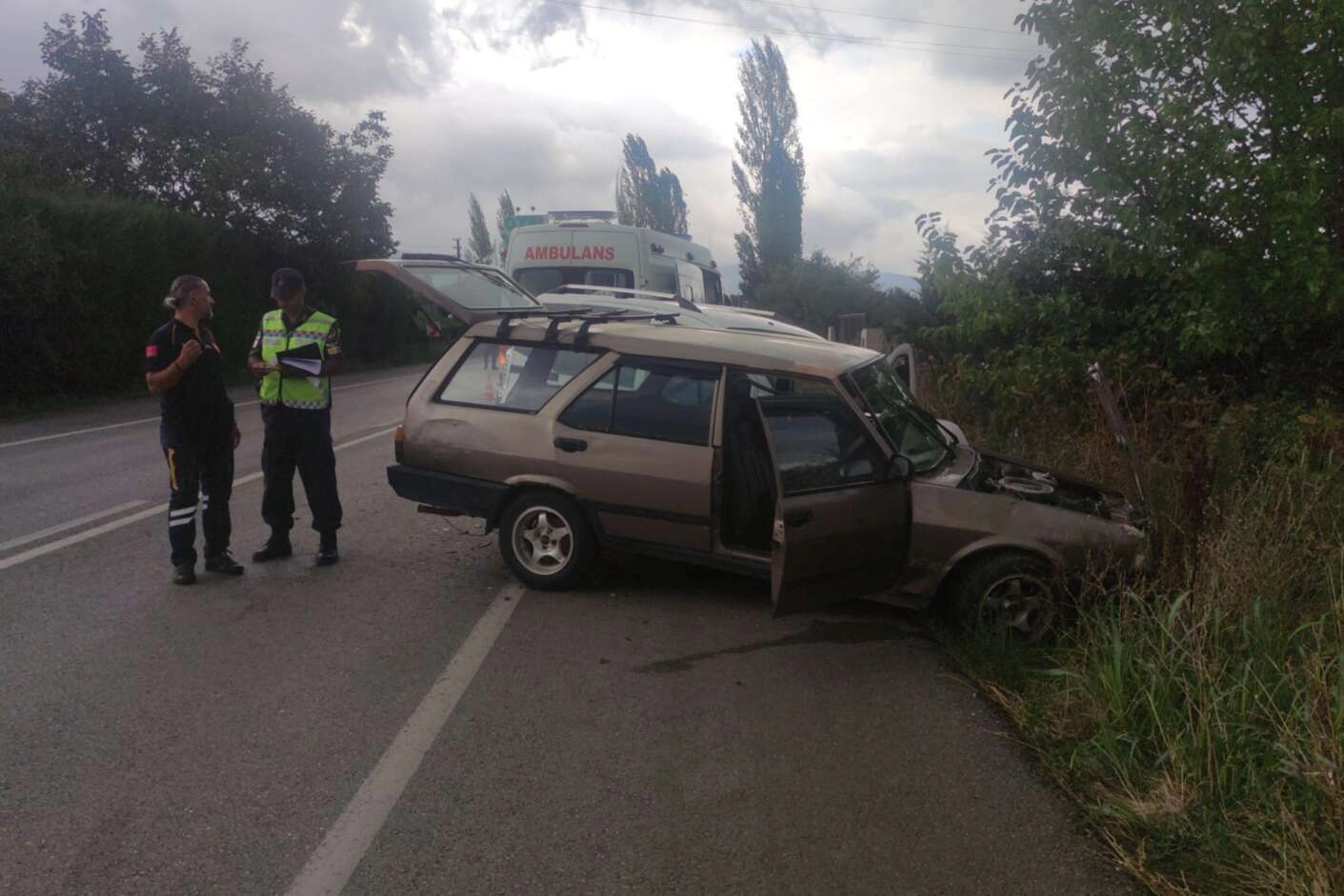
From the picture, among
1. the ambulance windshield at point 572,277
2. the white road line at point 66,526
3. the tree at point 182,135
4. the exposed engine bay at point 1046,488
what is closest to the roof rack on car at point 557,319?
the exposed engine bay at point 1046,488

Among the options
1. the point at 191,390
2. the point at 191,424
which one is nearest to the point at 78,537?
the point at 191,424

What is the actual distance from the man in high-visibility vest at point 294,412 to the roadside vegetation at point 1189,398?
4003 millimetres

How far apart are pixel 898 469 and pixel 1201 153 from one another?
3.35m

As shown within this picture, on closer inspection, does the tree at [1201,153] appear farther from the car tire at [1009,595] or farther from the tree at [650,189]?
the tree at [650,189]

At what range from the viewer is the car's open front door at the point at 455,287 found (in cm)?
718

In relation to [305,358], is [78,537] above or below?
below

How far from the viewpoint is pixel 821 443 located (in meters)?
6.02

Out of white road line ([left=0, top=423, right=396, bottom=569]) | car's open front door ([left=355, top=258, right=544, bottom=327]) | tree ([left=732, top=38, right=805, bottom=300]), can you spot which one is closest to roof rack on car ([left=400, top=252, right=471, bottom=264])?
car's open front door ([left=355, top=258, right=544, bottom=327])

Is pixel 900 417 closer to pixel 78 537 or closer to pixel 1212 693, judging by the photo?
pixel 1212 693

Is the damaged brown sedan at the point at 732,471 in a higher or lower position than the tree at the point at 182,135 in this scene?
lower

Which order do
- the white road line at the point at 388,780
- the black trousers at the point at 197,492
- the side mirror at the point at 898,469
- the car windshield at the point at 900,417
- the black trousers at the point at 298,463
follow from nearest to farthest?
the white road line at the point at 388,780, the side mirror at the point at 898,469, the car windshield at the point at 900,417, the black trousers at the point at 197,492, the black trousers at the point at 298,463

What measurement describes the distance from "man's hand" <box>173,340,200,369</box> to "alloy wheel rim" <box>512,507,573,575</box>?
6.82ft

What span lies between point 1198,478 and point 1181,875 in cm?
288

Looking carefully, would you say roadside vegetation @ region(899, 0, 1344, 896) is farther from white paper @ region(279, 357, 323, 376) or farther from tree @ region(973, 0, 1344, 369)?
white paper @ region(279, 357, 323, 376)
